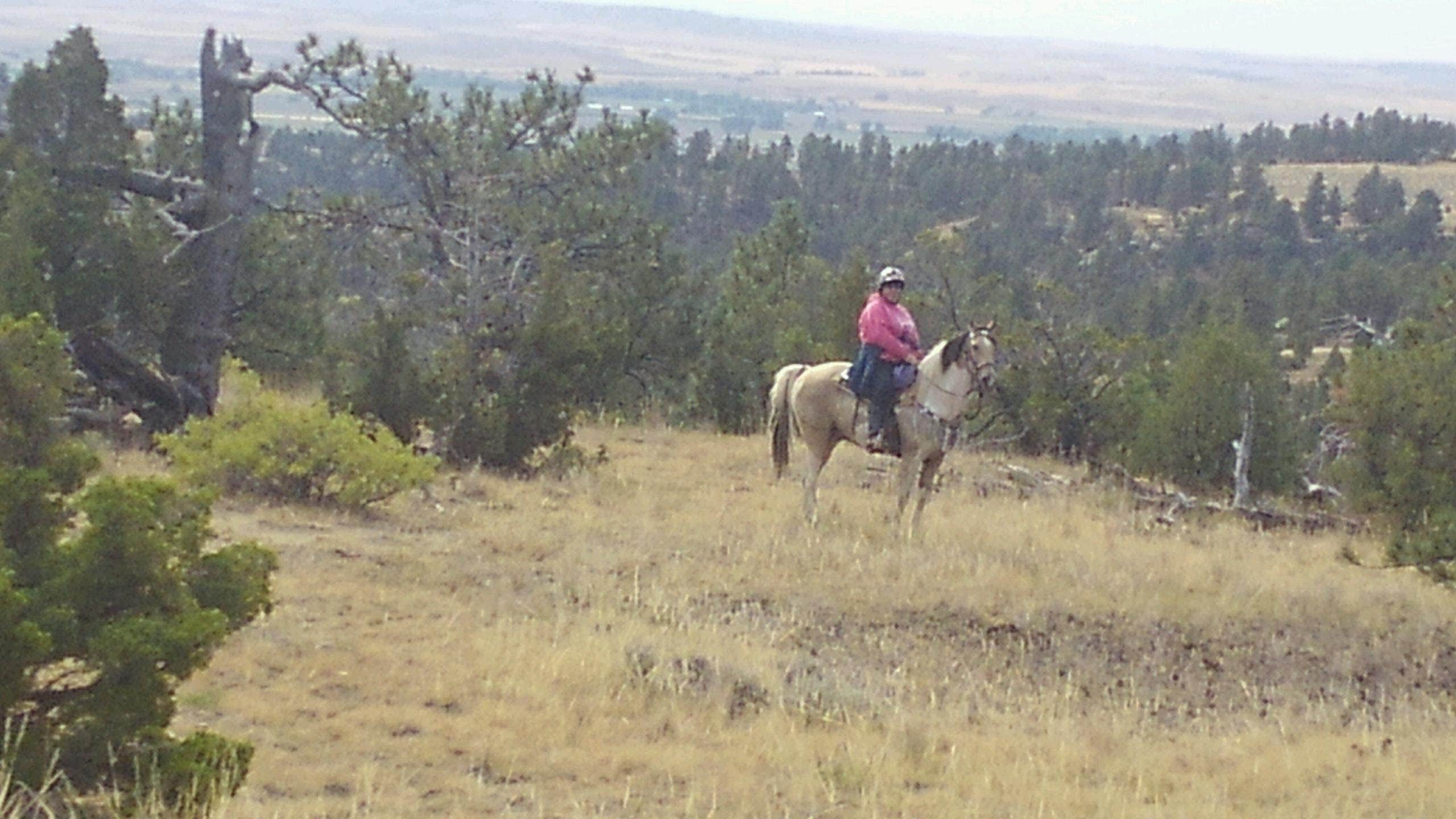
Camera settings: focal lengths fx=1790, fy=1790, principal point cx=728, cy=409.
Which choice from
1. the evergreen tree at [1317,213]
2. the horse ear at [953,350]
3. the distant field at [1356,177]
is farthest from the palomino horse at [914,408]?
the distant field at [1356,177]

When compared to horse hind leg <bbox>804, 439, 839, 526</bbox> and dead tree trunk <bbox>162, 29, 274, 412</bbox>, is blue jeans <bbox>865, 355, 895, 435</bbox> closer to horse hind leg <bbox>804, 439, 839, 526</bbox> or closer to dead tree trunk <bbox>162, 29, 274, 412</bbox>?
horse hind leg <bbox>804, 439, 839, 526</bbox>

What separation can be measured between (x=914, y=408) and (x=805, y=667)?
479 cm

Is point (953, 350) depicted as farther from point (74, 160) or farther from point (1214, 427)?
point (74, 160)

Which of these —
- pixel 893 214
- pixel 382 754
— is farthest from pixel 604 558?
pixel 893 214

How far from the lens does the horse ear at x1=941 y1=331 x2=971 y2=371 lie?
43.0 ft

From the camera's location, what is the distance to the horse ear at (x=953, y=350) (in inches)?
516

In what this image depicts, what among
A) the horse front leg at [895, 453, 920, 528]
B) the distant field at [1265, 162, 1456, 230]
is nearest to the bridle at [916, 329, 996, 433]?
the horse front leg at [895, 453, 920, 528]

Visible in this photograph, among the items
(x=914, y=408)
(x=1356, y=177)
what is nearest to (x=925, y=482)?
(x=914, y=408)

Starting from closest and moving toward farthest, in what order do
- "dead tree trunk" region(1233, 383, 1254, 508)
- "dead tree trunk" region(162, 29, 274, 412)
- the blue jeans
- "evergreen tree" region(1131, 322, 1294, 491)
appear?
1. the blue jeans
2. "dead tree trunk" region(162, 29, 274, 412)
3. "dead tree trunk" region(1233, 383, 1254, 508)
4. "evergreen tree" region(1131, 322, 1294, 491)

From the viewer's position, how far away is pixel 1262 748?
817cm

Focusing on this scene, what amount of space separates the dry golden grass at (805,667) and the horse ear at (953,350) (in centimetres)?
127

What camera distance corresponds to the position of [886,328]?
43.6 feet

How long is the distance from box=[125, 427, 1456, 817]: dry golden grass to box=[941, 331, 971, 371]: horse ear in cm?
127

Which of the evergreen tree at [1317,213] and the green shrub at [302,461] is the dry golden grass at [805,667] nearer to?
the green shrub at [302,461]
